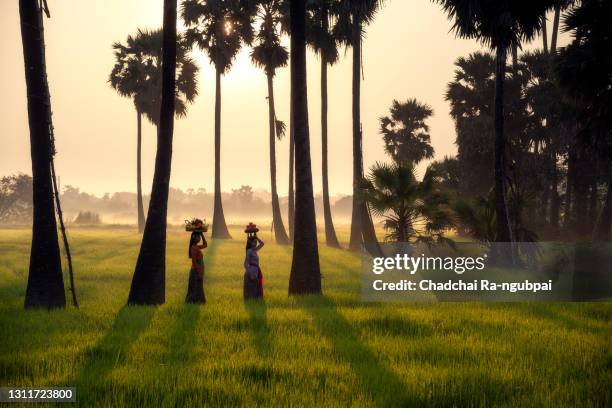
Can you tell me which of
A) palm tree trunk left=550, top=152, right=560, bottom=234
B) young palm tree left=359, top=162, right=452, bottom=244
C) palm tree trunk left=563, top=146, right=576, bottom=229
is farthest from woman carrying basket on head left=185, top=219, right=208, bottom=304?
palm tree trunk left=550, top=152, right=560, bottom=234

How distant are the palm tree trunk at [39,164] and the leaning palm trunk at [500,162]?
628 inches

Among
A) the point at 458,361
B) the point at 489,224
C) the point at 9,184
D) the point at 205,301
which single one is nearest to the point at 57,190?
the point at 205,301

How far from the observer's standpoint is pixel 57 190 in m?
11.8

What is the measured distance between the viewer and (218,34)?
22922mm

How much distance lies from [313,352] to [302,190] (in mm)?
6588

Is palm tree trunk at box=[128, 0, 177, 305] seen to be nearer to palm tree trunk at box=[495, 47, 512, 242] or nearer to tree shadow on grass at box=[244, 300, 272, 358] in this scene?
tree shadow on grass at box=[244, 300, 272, 358]

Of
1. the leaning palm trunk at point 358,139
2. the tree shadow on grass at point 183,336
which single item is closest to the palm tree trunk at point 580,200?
the leaning palm trunk at point 358,139

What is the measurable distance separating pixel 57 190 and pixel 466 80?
3509 centimetres

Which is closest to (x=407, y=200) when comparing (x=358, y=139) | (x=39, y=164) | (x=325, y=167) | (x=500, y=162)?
(x=500, y=162)

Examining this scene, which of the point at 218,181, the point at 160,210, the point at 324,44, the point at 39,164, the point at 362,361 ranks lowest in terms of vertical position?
the point at 362,361

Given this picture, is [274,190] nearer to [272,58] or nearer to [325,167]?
[325,167]

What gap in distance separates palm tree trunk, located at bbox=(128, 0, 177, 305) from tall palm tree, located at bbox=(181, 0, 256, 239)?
4.70 meters

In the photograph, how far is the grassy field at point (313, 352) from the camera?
21.0ft

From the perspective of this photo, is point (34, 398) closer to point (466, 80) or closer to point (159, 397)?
point (159, 397)
